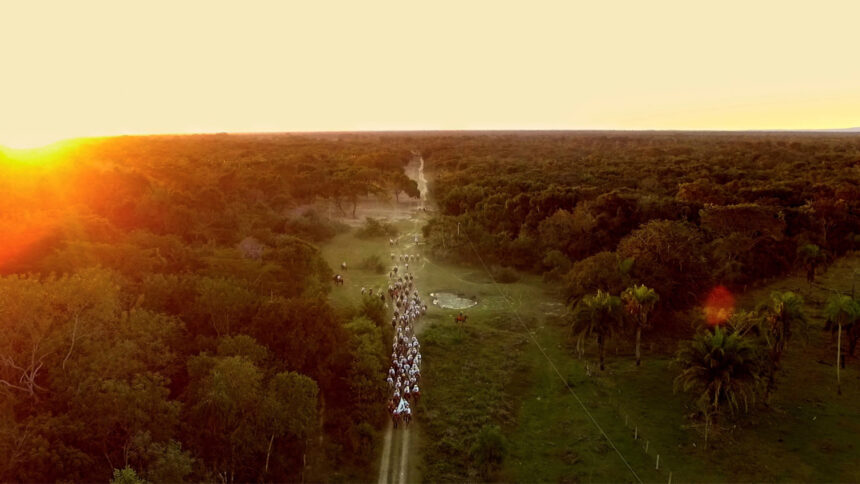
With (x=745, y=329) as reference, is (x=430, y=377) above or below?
below

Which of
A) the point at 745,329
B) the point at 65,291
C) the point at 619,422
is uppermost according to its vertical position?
the point at 65,291

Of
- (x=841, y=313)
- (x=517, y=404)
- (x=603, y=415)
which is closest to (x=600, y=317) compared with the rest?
(x=603, y=415)

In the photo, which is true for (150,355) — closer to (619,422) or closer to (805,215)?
(619,422)

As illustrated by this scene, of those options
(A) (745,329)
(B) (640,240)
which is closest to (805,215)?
(B) (640,240)

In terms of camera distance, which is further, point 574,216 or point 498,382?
point 574,216

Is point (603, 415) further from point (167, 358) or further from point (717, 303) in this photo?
point (167, 358)

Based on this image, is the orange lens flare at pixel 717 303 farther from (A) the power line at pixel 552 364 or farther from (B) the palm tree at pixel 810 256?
(A) the power line at pixel 552 364

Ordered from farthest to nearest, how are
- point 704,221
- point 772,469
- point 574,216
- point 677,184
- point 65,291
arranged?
point 677,184 → point 574,216 → point 704,221 → point 772,469 → point 65,291

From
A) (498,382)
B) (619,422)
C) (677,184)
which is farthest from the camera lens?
(677,184)
